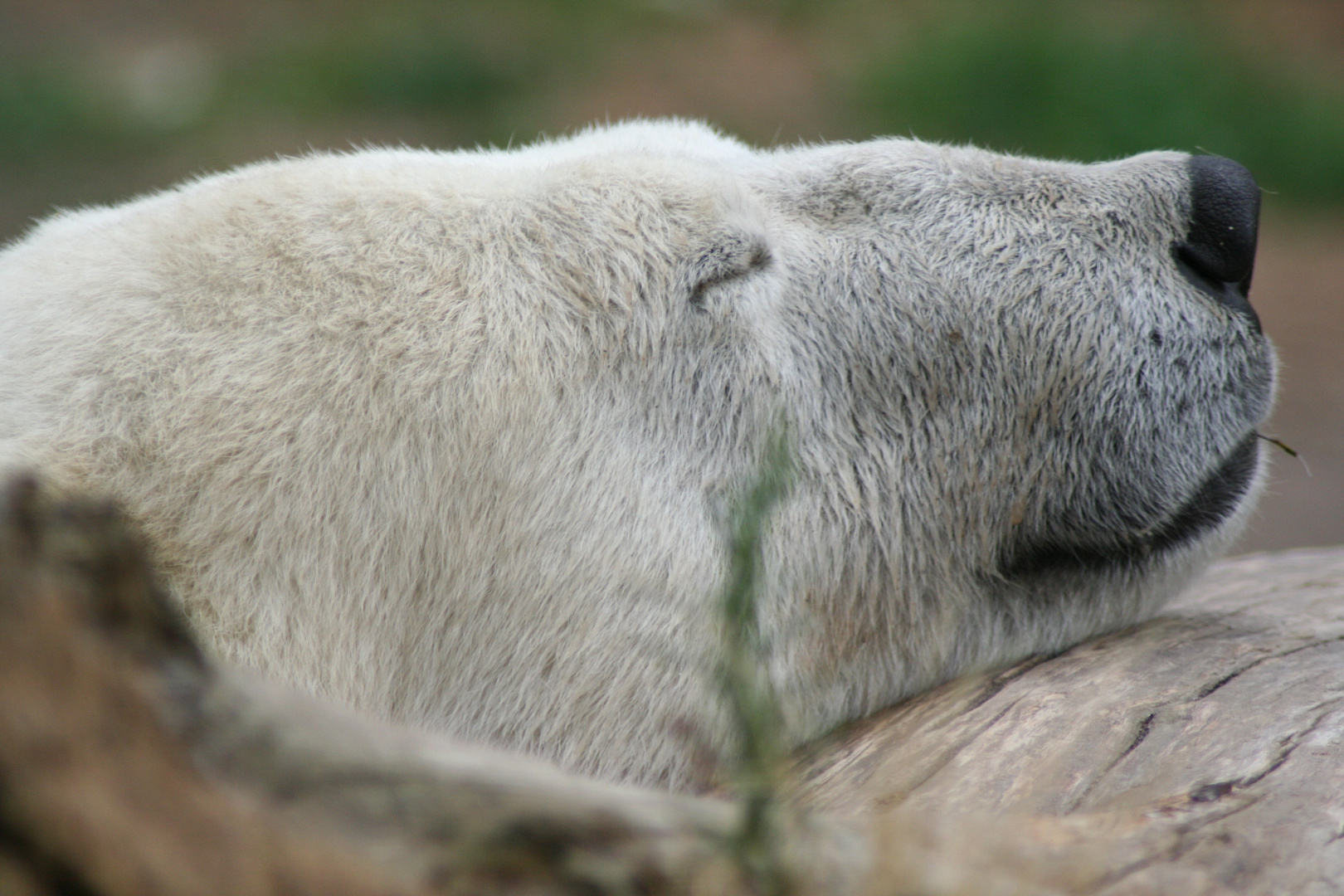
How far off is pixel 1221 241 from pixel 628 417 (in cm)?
106

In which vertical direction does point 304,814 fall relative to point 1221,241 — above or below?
below

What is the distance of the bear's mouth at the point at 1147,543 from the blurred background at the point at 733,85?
195 inches

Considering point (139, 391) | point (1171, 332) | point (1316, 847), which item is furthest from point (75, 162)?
point (1316, 847)

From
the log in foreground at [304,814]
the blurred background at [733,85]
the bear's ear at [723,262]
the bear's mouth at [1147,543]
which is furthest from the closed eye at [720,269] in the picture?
the blurred background at [733,85]

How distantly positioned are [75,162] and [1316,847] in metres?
9.53

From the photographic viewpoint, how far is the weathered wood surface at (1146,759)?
125 centimetres

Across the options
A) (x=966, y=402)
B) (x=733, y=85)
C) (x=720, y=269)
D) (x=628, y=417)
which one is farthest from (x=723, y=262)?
(x=733, y=85)

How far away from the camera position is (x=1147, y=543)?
204 centimetres

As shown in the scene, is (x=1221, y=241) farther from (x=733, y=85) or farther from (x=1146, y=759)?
(x=733, y=85)

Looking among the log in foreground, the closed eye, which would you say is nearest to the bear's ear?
the closed eye

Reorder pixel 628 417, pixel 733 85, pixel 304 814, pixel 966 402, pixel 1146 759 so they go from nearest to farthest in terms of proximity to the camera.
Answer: pixel 304 814 → pixel 1146 759 → pixel 628 417 → pixel 966 402 → pixel 733 85

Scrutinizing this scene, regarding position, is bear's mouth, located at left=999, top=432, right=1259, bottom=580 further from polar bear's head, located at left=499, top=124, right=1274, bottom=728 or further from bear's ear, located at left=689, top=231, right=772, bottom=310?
bear's ear, located at left=689, top=231, right=772, bottom=310

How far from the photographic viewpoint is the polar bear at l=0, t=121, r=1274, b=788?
1796mm

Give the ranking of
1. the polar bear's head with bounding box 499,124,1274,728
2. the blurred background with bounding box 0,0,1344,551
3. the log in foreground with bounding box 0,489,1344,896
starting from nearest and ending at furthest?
the log in foreground with bounding box 0,489,1344,896 → the polar bear's head with bounding box 499,124,1274,728 → the blurred background with bounding box 0,0,1344,551
